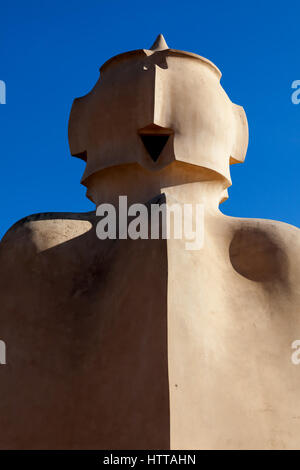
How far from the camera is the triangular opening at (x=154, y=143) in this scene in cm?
708

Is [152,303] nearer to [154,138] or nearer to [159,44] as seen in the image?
[154,138]

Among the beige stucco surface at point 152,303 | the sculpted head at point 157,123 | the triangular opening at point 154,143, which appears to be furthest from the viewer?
the triangular opening at point 154,143

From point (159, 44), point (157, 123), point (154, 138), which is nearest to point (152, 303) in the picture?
point (157, 123)

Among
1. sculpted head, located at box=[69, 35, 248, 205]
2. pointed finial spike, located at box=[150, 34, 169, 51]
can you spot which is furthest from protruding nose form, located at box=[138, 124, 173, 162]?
pointed finial spike, located at box=[150, 34, 169, 51]

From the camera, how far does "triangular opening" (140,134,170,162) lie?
23.2 feet

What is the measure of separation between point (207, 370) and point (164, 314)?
2.30ft

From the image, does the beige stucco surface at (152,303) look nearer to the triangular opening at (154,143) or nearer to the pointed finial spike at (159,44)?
the triangular opening at (154,143)

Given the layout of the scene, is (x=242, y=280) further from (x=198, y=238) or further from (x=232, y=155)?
(x=232, y=155)

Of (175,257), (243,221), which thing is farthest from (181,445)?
(243,221)

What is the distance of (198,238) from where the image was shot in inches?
253

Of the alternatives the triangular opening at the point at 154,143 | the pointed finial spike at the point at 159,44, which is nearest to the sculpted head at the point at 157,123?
the triangular opening at the point at 154,143

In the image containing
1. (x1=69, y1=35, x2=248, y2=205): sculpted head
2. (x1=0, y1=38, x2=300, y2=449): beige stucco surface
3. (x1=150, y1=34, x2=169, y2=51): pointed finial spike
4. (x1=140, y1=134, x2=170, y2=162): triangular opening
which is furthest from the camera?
(x1=150, y1=34, x2=169, y2=51): pointed finial spike

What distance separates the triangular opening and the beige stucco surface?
0.37ft

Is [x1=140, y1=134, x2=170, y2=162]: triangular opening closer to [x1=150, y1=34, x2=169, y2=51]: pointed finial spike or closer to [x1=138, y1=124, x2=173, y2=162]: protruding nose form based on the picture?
[x1=138, y1=124, x2=173, y2=162]: protruding nose form
